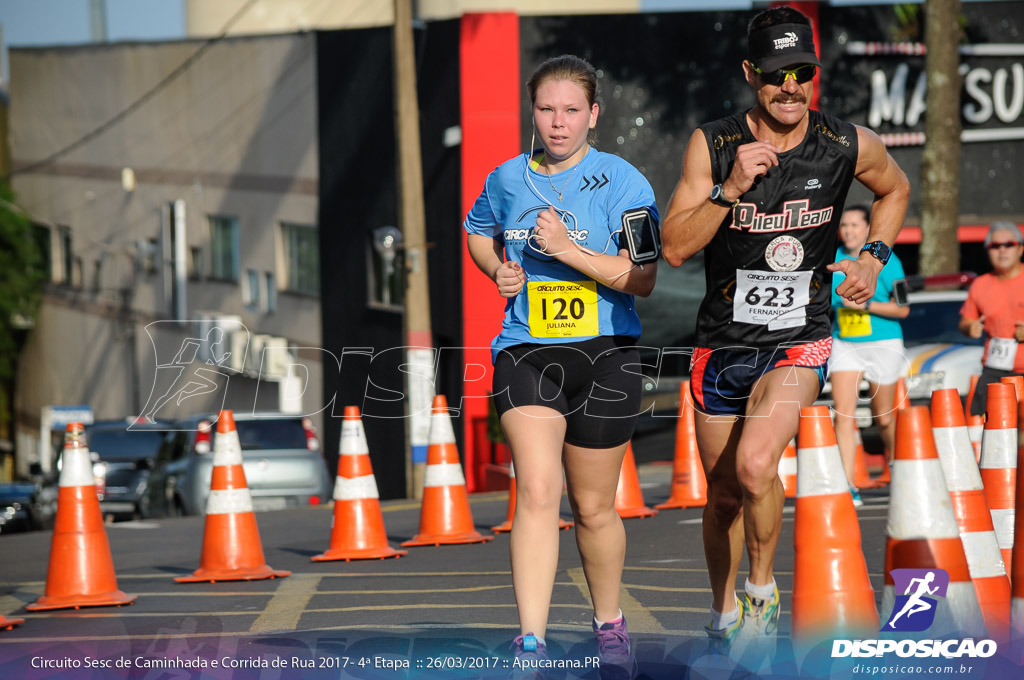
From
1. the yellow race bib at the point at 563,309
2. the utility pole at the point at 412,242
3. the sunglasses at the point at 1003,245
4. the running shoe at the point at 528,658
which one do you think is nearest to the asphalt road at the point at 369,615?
the running shoe at the point at 528,658

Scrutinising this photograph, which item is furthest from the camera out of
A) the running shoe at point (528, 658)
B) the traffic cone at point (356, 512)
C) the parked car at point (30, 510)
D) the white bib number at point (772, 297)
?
the parked car at point (30, 510)

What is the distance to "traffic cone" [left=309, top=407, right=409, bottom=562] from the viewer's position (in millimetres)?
9688

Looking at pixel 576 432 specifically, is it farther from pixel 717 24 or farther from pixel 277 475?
pixel 717 24

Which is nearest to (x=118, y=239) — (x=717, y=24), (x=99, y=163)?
(x=99, y=163)

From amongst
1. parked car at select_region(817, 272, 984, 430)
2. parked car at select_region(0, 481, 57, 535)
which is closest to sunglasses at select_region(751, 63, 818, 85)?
parked car at select_region(817, 272, 984, 430)

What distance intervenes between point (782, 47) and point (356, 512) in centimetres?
547

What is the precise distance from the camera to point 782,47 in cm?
522

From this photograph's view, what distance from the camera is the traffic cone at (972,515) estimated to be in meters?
4.99

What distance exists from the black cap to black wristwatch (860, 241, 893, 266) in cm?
76

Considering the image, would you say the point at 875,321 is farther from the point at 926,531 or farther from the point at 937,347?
the point at 926,531

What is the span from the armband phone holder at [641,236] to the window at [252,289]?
1105 inches

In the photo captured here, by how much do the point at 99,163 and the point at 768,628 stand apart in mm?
37420

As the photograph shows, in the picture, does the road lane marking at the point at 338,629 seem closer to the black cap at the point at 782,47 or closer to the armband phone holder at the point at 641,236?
the armband phone holder at the point at 641,236

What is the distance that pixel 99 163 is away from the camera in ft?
131
